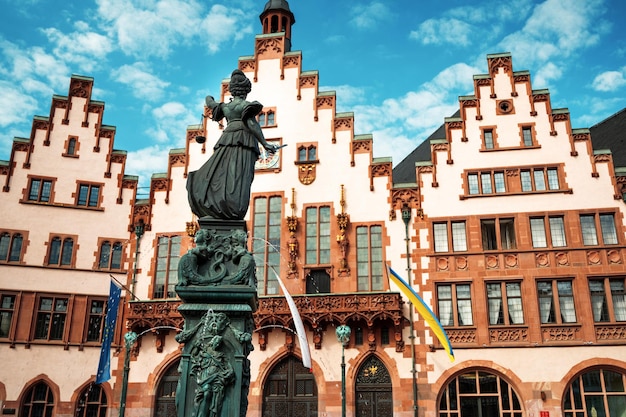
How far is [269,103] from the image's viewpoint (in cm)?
3191

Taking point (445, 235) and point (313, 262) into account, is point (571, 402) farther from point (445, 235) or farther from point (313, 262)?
point (313, 262)

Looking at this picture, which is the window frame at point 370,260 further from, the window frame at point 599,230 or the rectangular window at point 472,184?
the window frame at point 599,230

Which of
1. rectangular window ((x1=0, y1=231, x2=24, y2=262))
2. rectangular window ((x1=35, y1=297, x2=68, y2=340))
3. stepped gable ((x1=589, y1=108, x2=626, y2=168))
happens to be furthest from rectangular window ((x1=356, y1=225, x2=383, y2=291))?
rectangular window ((x1=0, y1=231, x2=24, y2=262))

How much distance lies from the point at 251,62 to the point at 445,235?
1376cm

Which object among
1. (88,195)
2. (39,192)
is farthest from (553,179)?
(39,192)

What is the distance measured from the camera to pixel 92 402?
28.0 metres

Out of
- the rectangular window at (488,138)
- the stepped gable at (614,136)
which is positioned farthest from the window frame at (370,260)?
the stepped gable at (614,136)

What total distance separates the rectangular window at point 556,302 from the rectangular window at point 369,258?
22.5 feet

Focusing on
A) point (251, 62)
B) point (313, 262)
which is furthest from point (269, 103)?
point (313, 262)

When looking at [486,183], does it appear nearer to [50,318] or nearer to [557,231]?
[557,231]

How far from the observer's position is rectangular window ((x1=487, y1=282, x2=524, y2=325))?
26.3m

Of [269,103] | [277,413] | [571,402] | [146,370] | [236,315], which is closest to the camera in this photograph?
[236,315]

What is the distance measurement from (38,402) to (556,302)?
898 inches

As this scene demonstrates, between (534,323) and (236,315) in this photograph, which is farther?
(534,323)
